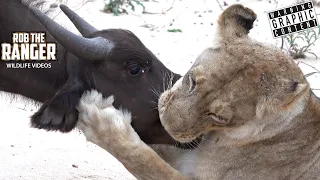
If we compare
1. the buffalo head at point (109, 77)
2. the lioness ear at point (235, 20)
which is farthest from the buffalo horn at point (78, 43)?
the lioness ear at point (235, 20)

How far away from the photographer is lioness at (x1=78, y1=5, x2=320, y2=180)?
452 centimetres

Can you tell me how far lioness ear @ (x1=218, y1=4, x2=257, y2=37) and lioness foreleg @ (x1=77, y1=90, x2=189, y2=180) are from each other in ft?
2.62

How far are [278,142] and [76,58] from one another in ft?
4.25

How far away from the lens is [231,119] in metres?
4.57

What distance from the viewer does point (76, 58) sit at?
5039 mm

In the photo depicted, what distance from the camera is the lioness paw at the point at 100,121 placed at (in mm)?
4875

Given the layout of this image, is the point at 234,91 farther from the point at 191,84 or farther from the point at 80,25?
the point at 80,25

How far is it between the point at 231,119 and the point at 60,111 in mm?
1003

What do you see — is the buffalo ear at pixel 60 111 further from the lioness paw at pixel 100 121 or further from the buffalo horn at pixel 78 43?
the buffalo horn at pixel 78 43

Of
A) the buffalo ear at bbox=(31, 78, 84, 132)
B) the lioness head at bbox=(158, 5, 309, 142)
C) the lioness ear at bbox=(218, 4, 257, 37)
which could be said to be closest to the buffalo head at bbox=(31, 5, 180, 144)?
the buffalo ear at bbox=(31, 78, 84, 132)

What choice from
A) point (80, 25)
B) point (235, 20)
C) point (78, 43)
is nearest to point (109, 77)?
point (78, 43)

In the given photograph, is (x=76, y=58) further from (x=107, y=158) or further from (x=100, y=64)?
(x=107, y=158)

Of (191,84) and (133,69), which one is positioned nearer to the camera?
(191,84)

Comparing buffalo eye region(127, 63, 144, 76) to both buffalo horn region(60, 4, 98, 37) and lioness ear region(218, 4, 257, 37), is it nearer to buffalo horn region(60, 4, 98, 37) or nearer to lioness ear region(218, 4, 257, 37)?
buffalo horn region(60, 4, 98, 37)
